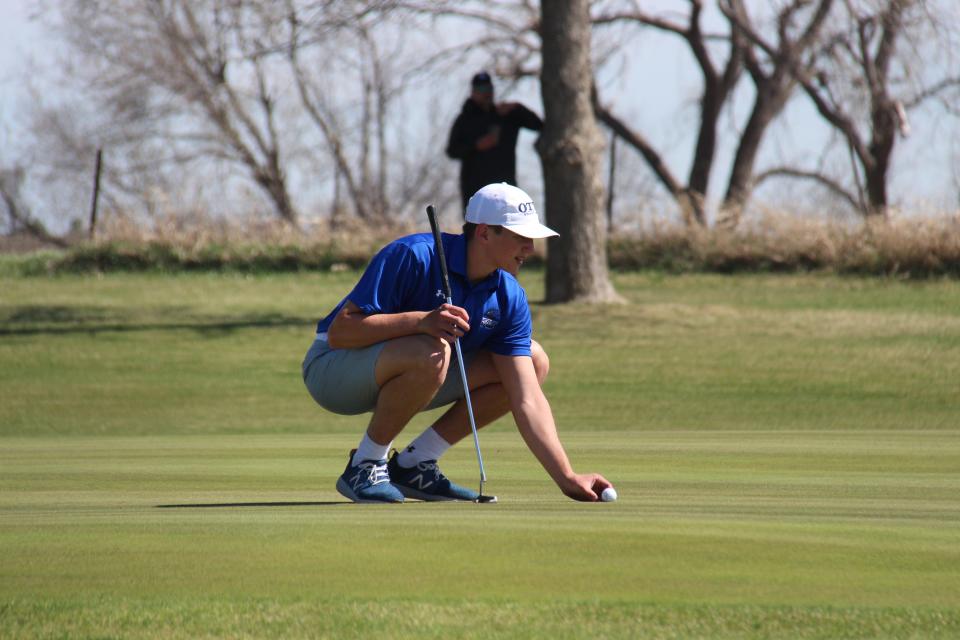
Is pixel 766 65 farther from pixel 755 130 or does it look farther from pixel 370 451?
pixel 370 451

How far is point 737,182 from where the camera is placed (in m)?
31.2

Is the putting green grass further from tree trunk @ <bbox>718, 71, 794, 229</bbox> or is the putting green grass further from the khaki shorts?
tree trunk @ <bbox>718, 71, 794, 229</bbox>

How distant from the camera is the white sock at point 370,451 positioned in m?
5.89

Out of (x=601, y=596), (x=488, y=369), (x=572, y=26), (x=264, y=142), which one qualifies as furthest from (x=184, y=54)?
(x=601, y=596)

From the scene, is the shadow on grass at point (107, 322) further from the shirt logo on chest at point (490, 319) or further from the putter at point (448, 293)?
the shirt logo on chest at point (490, 319)

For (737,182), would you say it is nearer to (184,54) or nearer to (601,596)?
(184,54)

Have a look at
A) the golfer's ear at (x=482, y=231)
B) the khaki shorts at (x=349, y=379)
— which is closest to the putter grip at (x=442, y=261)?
the golfer's ear at (x=482, y=231)

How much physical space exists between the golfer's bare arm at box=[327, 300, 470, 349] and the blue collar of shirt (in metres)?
0.23

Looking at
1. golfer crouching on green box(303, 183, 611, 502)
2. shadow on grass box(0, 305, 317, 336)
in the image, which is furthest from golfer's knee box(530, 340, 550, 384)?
shadow on grass box(0, 305, 317, 336)

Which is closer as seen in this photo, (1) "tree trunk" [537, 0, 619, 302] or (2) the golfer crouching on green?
(2) the golfer crouching on green

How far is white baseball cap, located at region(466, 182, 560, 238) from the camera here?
5.67 metres

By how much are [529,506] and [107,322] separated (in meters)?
11.9

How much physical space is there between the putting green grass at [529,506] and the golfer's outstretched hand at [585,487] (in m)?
0.14

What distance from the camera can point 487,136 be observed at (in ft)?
46.5
